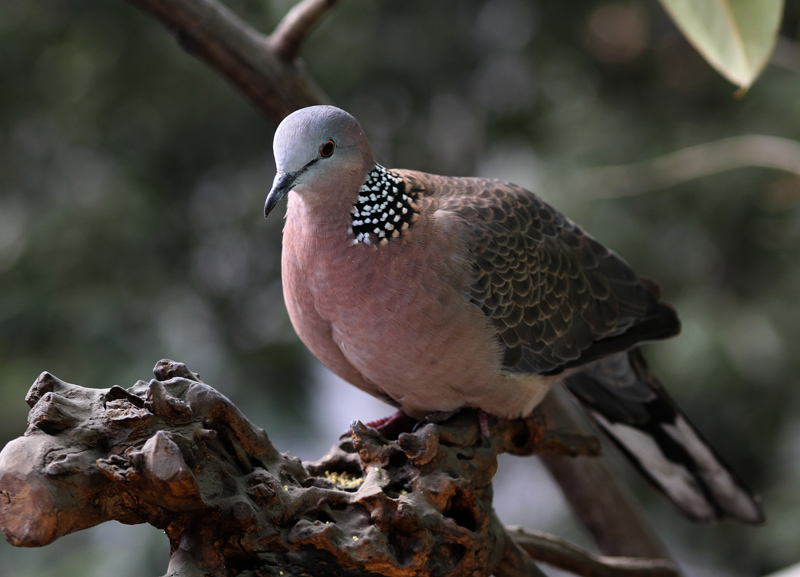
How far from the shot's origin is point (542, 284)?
1473 mm

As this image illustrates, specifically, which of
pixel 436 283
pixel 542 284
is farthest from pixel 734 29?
pixel 436 283

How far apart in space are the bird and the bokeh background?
1538mm

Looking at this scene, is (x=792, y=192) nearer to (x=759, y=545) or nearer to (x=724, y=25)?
(x=724, y=25)

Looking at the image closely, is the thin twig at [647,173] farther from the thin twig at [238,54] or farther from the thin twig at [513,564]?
the thin twig at [513,564]

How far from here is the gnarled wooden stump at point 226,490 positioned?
0.86 meters

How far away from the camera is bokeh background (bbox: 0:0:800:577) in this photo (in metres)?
3.08

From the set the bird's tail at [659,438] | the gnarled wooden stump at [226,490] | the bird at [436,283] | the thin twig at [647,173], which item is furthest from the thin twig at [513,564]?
the thin twig at [647,173]

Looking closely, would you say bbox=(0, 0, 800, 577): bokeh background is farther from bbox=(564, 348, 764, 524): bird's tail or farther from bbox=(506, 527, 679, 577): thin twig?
bbox=(506, 527, 679, 577): thin twig

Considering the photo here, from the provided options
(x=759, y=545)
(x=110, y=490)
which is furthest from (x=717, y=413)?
(x=110, y=490)

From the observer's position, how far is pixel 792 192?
2.36 m

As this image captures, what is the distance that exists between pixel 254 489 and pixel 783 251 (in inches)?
121

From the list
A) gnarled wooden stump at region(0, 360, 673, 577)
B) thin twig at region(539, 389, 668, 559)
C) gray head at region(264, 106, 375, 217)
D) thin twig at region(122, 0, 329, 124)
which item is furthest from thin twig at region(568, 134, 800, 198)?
gnarled wooden stump at region(0, 360, 673, 577)

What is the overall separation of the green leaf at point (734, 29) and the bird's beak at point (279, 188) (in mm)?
698

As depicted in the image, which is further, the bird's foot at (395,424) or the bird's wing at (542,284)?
the bird's foot at (395,424)
